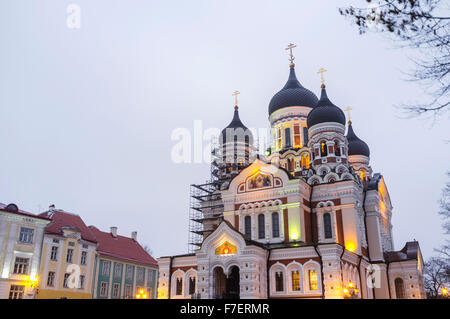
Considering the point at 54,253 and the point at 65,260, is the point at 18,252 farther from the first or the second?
the point at 65,260

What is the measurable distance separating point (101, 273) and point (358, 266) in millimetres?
21637

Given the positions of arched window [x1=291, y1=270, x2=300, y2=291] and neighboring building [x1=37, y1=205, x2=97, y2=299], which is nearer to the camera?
arched window [x1=291, y1=270, x2=300, y2=291]

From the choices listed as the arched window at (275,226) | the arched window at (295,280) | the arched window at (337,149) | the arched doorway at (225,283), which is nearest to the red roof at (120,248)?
the arched doorway at (225,283)

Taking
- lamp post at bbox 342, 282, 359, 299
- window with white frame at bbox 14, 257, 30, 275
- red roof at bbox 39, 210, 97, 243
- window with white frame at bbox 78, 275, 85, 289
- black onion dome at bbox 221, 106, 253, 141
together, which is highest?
black onion dome at bbox 221, 106, 253, 141

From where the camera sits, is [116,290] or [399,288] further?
[116,290]

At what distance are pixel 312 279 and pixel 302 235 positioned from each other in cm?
417

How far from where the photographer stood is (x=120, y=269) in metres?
39.9

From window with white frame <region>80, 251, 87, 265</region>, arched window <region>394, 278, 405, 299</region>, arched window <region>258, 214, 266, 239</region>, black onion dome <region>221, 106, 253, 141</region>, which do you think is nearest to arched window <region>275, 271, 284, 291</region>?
arched window <region>258, 214, 266, 239</region>

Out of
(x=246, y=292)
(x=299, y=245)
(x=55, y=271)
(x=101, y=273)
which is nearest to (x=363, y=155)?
(x=299, y=245)

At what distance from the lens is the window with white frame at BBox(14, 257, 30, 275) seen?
3087cm

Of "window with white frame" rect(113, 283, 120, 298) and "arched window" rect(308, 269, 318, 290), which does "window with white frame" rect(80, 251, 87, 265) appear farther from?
"arched window" rect(308, 269, 318, 290)

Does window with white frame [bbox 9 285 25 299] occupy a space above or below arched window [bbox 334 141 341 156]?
below

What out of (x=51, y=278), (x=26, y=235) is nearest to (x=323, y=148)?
(x=51, y=278)

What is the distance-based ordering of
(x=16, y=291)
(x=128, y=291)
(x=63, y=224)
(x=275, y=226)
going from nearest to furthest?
1. (x=16, y=291)
2. (x=275, y=226)
3. (x=63, y=224)
4. (x=128, y=291)
